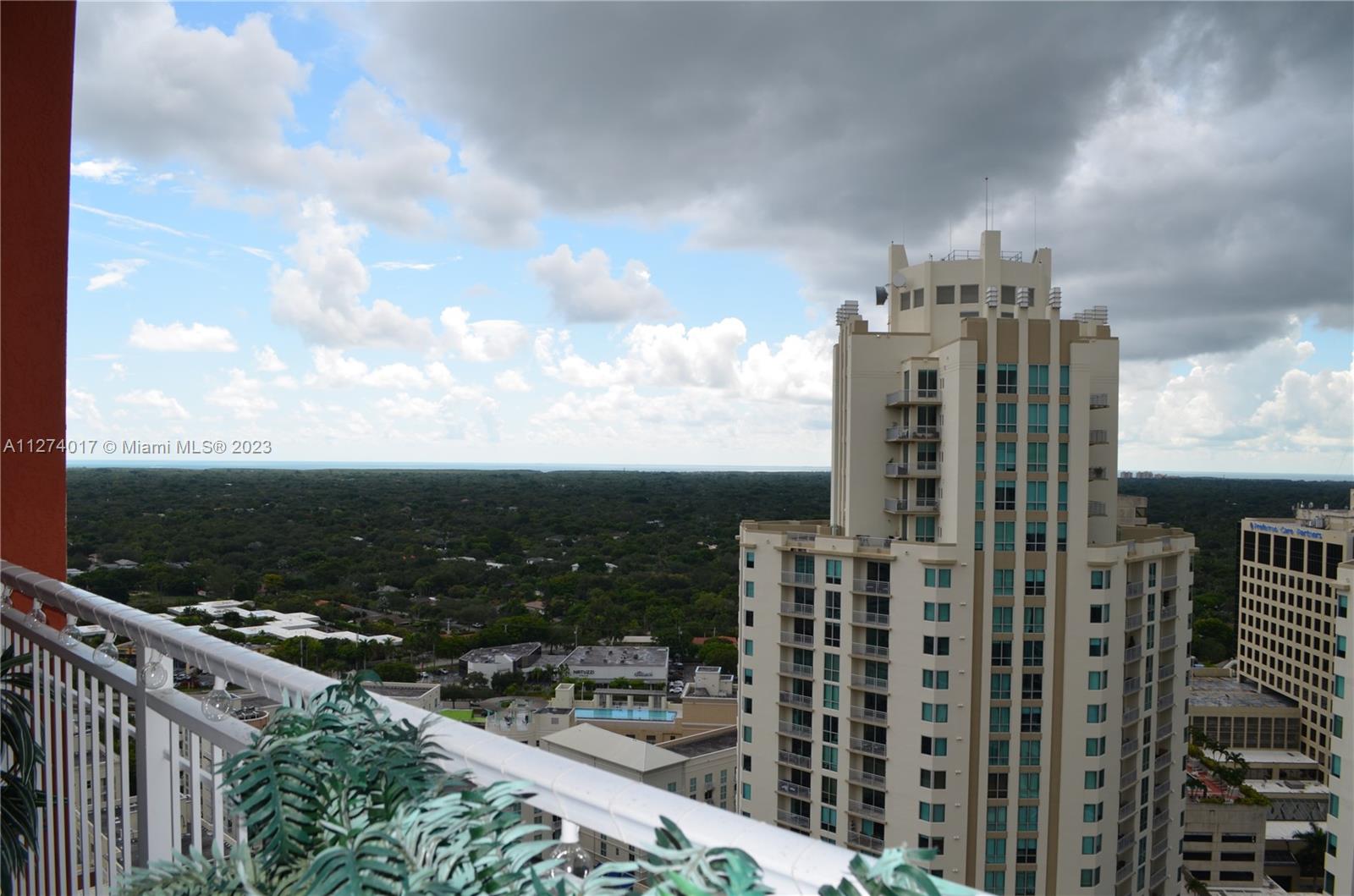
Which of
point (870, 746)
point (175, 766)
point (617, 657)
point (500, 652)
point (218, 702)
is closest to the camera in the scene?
point (218, 702)

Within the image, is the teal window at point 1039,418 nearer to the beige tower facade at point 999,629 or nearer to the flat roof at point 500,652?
the beige tower facade at point 999,629

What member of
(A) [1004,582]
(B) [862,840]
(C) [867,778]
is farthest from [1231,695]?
(C) [867,778]

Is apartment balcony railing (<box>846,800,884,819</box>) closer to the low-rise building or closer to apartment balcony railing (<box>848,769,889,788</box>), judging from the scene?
apartment balcony railing (<box>848,769,889,788</box>)

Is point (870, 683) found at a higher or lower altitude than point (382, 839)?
lower

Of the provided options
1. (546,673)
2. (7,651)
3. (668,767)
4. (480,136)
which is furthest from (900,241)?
(546,673)

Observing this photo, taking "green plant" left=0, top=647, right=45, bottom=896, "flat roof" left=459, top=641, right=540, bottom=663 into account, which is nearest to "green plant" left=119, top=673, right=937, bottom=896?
"green plant" left=0, top=647, right=45, bottom=896

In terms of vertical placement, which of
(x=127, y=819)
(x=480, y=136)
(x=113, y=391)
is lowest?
(x=127, y=819)

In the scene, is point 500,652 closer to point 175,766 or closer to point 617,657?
point 617,657

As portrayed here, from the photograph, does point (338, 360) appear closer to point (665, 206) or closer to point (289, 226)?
point (289, 226)
